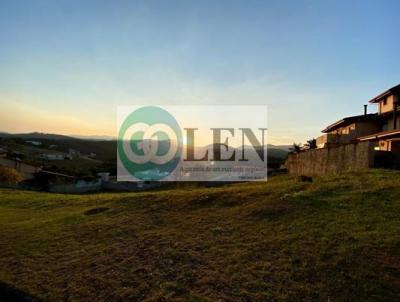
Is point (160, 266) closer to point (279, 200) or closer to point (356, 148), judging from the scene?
point (279, 200)

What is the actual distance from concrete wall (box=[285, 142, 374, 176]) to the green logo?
11205 millimetres

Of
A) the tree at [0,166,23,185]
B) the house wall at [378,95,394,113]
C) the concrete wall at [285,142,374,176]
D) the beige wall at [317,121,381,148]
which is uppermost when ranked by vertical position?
A: the house wall at [378,95,394,113]

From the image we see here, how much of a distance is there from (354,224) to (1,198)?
17.5m

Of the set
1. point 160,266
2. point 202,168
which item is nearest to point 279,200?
point 160,266

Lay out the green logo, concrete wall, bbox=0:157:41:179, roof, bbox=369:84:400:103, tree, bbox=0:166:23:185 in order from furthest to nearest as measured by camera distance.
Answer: concrete wall, bbox=0:157:41:179, tree, bbox=0:166:23:185, the green logo, roof, bbox=369:84:400:103

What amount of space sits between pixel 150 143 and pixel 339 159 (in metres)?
25.4

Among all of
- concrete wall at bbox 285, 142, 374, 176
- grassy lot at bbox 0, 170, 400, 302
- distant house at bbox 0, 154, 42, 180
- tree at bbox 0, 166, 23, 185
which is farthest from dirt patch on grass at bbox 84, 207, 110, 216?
distant house at bbox 0, 154, 42, 180

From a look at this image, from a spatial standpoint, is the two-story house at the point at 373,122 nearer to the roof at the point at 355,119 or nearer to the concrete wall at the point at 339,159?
the roof at the point at 355,119

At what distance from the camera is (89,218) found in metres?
9.20

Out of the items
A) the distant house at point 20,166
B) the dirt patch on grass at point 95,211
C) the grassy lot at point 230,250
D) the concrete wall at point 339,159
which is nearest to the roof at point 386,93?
the concrete wall at point 339,159

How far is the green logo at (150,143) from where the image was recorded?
74.2 ft

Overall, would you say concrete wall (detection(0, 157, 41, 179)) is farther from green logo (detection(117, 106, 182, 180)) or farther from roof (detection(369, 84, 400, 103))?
roof (detection(369, 84, 400, 103))

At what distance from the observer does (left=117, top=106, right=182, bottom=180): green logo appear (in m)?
22.6

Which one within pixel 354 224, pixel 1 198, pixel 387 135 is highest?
pixel 387 135
